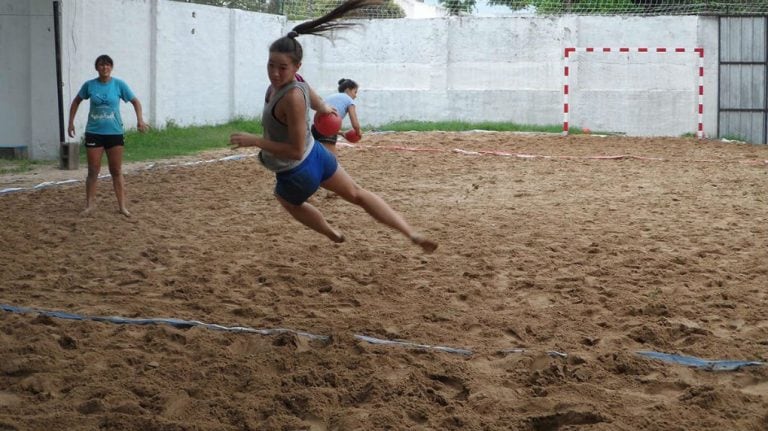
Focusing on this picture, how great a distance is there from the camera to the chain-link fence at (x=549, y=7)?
2091 centimetres

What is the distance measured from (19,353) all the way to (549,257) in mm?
4228

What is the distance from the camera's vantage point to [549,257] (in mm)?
7688

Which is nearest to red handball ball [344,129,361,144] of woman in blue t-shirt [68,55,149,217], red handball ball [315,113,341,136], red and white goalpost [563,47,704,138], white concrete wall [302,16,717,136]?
red handball ball [315,113,341,136]

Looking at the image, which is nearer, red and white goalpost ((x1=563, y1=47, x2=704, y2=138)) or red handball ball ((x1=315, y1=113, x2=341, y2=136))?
red handball ball ((x1=315, y1=113, x2=341, y2=136))

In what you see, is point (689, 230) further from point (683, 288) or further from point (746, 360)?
point (746, 360)

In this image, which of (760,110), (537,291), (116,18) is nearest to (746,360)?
(537,291)

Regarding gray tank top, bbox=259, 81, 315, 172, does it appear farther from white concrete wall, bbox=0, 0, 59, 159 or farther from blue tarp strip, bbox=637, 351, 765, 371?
white concrete wall, bbox=0, 0, 59, 159

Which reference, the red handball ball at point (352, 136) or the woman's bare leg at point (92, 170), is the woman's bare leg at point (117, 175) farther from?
the red handball ball at point (352, 136)

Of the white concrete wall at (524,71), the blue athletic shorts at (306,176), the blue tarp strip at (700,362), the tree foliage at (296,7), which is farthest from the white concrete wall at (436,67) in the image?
the blue tarp strip at (700,362)

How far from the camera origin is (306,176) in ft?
19.5

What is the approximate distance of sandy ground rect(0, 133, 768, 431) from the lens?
4289 millimetres

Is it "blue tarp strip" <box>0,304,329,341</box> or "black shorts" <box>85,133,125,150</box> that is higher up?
"black shorts" <box>85,133,125,150</box>

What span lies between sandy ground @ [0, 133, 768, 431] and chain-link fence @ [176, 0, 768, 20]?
1036 centimetres

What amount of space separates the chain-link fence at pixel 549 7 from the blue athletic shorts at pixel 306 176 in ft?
47.4
